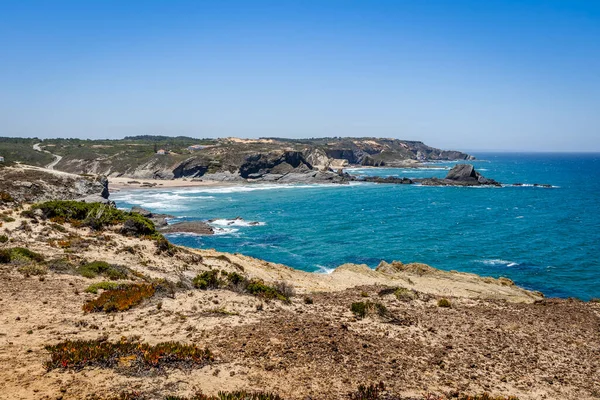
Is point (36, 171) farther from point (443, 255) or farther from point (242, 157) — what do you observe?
A: point (242, 157)

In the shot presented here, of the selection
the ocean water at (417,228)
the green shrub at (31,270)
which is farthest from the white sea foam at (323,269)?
the green shrub at (31,270)

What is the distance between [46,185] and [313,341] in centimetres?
4890

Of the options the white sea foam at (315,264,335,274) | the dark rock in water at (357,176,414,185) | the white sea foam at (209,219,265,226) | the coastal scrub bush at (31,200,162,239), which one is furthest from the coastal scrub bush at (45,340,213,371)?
the dark rock in water at (357,176,414,185)

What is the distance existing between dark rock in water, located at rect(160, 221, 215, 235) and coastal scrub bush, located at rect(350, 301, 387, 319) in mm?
38211

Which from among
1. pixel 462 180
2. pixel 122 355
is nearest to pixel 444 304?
pixel 122 355

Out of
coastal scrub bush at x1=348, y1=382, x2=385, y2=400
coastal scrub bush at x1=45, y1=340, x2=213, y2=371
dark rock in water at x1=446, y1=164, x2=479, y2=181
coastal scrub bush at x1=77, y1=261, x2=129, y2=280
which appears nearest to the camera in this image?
coastal scrub bush at x1=348, y1=382, x2=385, y2=400

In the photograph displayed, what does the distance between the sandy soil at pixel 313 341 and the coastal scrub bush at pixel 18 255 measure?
0.98 metres

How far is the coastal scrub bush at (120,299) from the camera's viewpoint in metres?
13.5

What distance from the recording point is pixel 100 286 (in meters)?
15.9

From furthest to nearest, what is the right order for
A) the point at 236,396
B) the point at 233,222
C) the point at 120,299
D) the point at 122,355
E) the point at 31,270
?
the point at 233,222
the point at 31,270
the point at 120,299
the point at 122,355
the point at 236,396

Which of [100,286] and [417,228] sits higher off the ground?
[100,286]

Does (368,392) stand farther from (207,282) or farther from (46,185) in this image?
(46,185)

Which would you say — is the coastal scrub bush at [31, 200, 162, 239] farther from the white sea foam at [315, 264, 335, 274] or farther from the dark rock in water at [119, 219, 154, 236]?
the white sea foam at [315, 264, 335, 274]

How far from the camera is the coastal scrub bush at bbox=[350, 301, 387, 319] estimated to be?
1486 cm
